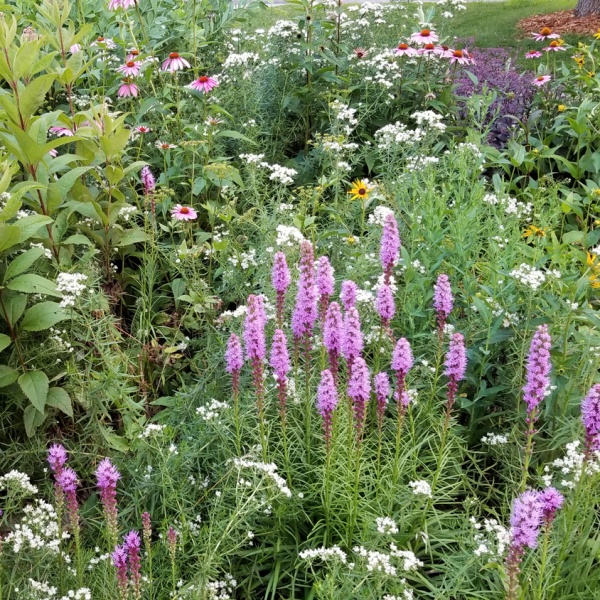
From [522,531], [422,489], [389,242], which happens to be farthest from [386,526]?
[389,242]

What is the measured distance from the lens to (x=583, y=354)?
2.79m

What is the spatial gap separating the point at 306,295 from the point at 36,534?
49.4 inches

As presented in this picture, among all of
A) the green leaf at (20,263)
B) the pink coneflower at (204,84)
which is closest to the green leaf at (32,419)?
the green leaf at (20,263)

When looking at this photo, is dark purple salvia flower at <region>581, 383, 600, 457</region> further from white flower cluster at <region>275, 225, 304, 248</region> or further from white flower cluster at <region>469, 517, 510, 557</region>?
white flower cluster at <region>275, 225, 304, 248</region>

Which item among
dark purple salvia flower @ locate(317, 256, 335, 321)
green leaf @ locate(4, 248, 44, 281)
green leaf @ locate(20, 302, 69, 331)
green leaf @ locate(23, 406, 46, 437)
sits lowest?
green leaf @ locate(23, 406, 46, 437)

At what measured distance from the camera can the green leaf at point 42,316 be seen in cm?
286

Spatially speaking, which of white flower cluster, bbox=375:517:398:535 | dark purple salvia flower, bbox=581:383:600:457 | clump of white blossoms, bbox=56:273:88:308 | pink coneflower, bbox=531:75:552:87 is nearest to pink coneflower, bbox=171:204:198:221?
clump of white blossoms, bbox=56:273:88:308

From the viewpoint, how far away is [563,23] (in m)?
11.6

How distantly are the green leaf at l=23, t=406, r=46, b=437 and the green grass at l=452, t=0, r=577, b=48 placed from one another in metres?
9.54

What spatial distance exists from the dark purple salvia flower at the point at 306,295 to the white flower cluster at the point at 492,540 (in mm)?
867

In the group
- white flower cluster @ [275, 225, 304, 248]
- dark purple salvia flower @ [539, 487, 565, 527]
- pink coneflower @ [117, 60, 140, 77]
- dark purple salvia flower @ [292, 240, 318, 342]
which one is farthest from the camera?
pink coneflower @ [117, 60, 140, 77]

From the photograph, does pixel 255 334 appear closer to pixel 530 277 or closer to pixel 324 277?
pixel 324 277

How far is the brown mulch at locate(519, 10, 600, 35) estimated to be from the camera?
1090 centimetres

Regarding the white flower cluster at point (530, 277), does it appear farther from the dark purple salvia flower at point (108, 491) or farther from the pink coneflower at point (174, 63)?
the pink coneflower at point (174, 63)
